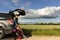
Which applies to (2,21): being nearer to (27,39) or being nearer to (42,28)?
(27,39)

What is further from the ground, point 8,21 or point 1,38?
point 8,21

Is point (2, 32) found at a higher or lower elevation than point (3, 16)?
lower

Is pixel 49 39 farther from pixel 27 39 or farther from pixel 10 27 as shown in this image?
pixel 10 27

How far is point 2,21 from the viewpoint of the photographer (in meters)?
14.0

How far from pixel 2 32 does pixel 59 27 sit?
7.27m

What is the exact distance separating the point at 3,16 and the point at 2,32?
38.1 inches

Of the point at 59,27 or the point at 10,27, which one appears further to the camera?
the point at 59,27

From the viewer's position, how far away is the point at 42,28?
19.0 m

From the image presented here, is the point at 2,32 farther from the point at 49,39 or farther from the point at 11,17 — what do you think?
the point at 49,39

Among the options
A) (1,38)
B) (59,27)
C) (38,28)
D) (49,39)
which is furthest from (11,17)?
(59,27)

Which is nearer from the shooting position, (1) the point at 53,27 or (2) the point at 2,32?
(2) the point at 2,32

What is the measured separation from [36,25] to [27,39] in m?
6.08

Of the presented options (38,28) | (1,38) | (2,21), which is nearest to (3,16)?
(2,21)

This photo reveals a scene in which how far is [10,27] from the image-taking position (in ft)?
45.8
